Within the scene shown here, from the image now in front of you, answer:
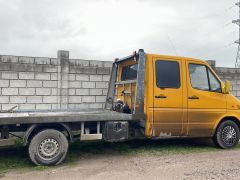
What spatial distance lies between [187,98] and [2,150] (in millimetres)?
4723

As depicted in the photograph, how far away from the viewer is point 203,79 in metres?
7.73

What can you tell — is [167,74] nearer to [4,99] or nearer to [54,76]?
[54,76]

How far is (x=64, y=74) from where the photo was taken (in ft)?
31.1

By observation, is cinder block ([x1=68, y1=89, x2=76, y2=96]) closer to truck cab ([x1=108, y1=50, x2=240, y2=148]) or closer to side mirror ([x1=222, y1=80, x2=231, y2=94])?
truck cab ([x1=108, y1=50, x2=240, y2=148])

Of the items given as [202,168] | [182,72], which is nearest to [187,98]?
[182,72]

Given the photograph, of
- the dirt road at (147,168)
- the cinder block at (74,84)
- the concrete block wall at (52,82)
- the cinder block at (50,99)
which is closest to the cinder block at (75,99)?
the concrete block wall at (52,82)

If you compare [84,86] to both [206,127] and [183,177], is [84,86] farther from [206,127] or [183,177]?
[183,177]

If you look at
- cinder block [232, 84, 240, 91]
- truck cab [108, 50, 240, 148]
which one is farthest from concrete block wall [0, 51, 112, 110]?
cinder block [232, 84, 240, 91]

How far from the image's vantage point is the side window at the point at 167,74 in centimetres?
718

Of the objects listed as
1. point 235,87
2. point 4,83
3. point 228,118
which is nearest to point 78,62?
point 4,83

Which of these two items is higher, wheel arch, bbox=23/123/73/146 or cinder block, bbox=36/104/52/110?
cinder block, bbox=36/104/52/110

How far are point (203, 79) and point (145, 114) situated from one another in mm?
1882

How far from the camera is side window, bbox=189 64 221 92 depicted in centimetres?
761

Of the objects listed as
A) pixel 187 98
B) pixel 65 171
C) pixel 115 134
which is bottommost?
pixel 65 171
